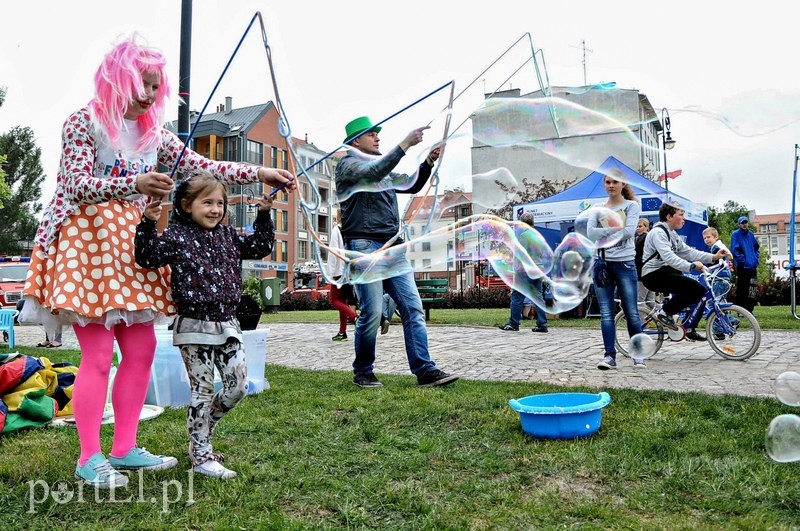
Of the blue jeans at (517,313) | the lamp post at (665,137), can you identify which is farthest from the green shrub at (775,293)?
the lamp post at (665,137)

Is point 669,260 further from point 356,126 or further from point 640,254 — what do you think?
point 356,126

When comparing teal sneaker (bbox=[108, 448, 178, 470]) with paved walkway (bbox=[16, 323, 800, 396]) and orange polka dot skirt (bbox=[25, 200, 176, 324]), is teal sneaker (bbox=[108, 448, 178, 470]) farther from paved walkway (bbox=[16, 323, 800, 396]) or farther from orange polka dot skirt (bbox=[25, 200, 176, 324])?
paved walkway (bbox=[16, 323, 800, 396])

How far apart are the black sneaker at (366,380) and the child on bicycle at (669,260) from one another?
10.1 feet

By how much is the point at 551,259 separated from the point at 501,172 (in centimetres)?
76

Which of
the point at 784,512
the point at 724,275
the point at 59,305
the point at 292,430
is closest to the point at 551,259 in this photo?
the point at 292,430

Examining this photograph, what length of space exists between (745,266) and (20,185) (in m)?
40.3

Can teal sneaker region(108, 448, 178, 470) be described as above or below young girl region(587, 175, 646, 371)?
below

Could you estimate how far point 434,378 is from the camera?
4.61 m

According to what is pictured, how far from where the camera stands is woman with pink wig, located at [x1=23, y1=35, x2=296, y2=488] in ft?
8.29

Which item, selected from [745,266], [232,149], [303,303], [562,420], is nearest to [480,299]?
[303,303]

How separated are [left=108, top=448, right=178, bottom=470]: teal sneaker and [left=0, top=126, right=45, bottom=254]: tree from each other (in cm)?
4023

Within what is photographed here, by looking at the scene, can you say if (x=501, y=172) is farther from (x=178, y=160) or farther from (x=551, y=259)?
(x=178, y=160)

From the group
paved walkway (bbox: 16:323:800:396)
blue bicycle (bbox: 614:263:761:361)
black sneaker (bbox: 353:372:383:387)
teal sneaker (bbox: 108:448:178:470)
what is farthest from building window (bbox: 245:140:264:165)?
teal sneaker (bbox: 108:448:178:470)

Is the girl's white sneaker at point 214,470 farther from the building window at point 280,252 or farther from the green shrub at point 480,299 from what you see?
the building window at point 280,252
